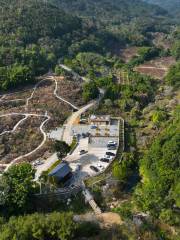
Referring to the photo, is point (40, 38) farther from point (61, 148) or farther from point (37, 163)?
point (37, 163)

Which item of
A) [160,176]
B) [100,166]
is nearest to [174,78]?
[100,166]

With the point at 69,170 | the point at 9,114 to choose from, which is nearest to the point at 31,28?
the point at 9,114

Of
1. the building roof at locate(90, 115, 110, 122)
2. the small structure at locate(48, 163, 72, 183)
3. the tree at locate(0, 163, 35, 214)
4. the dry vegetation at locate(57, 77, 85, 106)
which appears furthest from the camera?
the dry vegetation at locate(57, 77, 85, 106)

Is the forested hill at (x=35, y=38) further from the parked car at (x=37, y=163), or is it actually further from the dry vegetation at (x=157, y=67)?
the parked car at (x=37, y=163)

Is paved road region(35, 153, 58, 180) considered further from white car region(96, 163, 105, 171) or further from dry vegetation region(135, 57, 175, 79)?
dry vegetation region(135, 57, 175, 79)

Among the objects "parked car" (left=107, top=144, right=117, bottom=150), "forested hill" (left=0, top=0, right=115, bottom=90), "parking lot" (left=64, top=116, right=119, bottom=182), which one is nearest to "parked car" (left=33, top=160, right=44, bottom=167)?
"parking lot" (left=64, top=116, right=119, bottom=182)

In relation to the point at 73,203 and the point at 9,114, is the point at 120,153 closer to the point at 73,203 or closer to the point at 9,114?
the point at 73,203

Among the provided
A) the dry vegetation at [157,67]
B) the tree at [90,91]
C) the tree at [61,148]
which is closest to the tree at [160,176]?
the tree at [61,148]
